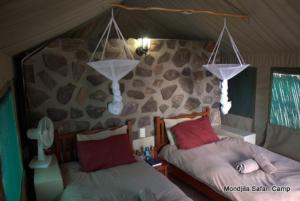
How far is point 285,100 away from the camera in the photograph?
12.1ft

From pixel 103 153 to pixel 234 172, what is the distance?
1.61 meters

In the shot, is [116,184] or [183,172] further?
[183,172]

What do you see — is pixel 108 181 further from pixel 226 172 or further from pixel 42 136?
pixel 226 172

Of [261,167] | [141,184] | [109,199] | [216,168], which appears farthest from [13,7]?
[261,167]

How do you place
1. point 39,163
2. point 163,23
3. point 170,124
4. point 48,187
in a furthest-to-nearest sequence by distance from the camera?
point 163,23 < point 170,124 < point 39,163 < point 48,187

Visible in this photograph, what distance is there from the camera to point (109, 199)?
242 centimetres

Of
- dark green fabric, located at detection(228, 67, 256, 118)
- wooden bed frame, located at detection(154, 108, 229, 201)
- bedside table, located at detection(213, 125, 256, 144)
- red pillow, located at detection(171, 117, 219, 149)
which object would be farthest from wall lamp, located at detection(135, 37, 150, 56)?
bedside table, located at detection(213, 125, 256, 144)

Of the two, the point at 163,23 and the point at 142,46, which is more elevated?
the point at 163,23

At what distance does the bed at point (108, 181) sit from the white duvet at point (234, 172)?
547 mm

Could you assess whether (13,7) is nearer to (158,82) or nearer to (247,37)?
(158,82)

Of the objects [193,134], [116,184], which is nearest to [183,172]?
[193,134]

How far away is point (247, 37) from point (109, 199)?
2819 millimetres

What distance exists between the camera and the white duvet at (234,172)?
8.38 ft

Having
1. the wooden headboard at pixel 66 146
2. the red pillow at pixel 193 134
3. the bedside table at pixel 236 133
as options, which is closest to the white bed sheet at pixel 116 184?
the wooden headboard at pixel 66 146
